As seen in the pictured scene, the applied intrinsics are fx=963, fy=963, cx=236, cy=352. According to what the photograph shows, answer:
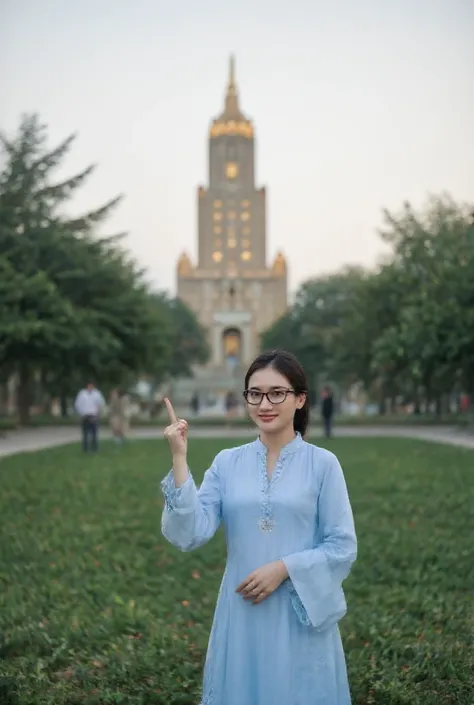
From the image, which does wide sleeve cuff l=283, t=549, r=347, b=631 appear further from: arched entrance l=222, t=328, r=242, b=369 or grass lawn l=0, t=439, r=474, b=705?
arched entrance l=222, t=328, r=242, b=369

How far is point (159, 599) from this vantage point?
7.12m

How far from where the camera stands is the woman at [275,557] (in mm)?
3113

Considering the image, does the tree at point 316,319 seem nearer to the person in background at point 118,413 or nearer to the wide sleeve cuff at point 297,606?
the person in background at point 118,413

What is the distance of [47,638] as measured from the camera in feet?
19.2

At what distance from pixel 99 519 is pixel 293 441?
26.0 ft

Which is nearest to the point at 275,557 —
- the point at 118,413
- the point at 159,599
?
the point at 159,599

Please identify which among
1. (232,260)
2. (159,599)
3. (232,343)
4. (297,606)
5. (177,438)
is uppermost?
(232,260)

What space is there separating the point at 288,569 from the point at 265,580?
8 cm

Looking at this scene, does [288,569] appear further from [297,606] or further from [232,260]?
[232,260]

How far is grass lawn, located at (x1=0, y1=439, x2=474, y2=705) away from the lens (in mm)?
5090

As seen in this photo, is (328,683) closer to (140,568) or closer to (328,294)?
(140,568)

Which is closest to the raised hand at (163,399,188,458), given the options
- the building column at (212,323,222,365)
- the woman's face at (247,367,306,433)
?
the woman's face at (247,367,306,433)

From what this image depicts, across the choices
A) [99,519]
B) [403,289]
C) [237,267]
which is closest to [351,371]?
[403,289]

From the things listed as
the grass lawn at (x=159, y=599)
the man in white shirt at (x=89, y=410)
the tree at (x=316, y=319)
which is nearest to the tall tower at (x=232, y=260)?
the tree at (x=316, y=319)
